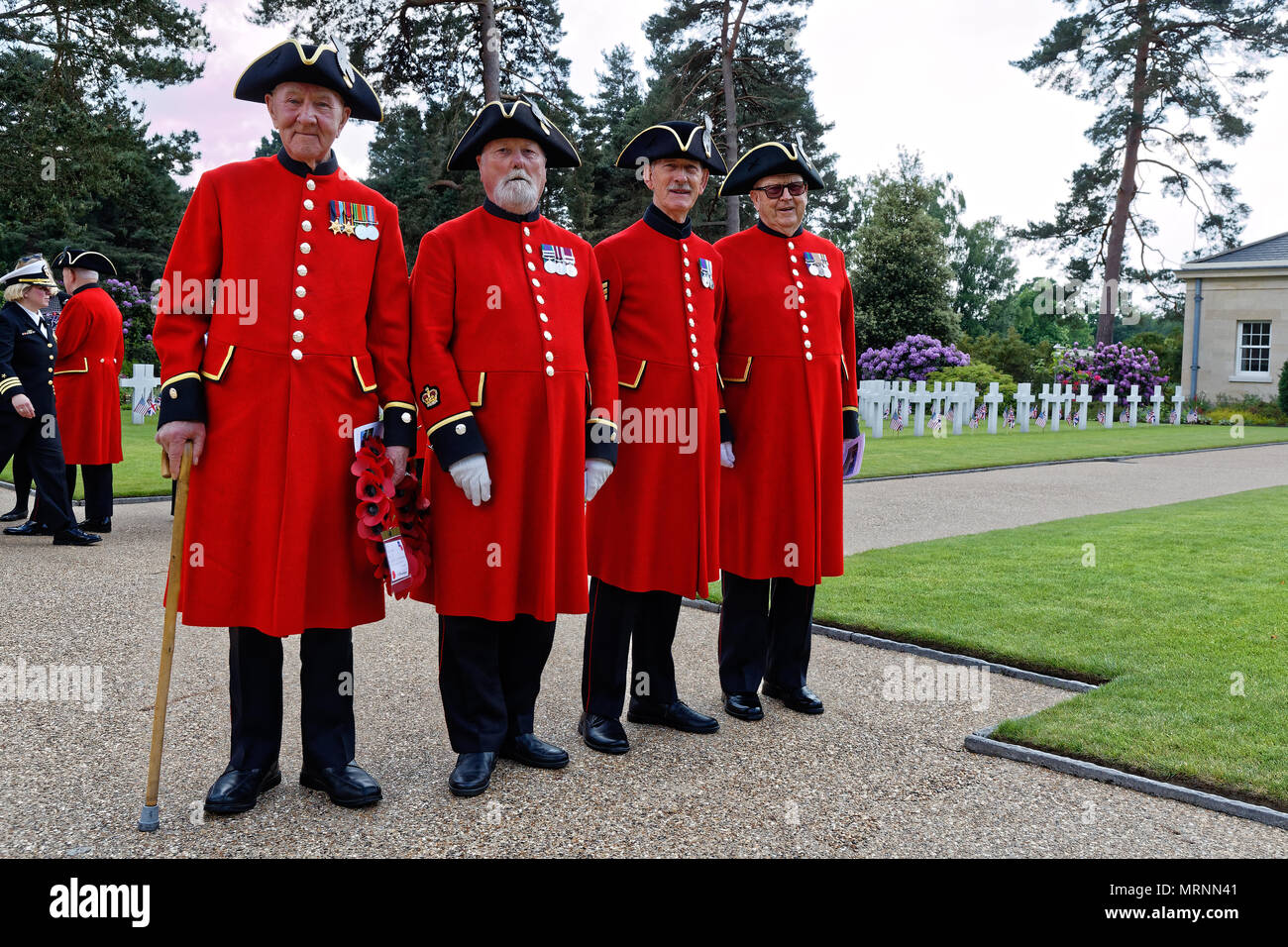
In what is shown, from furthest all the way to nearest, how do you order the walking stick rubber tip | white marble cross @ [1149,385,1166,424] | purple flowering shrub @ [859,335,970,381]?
white marble cross @ [1149,385,1166,424]
purple flowering shrub @ [859,335,970,381]
the walking stick rubber tip

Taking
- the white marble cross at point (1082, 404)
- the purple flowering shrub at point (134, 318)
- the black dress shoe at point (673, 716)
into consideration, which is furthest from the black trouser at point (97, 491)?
the white marble cross at point (1082, 404)

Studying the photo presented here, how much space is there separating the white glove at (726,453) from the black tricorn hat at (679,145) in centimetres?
107

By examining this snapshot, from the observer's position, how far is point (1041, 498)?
1166cm

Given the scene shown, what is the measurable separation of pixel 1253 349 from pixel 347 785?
3529cm

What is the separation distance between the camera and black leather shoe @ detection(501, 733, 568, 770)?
371 cm

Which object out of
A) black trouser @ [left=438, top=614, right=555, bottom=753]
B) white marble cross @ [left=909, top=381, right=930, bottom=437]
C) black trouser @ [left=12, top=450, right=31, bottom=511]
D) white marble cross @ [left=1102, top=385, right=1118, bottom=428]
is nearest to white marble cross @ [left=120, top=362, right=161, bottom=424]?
black trouser @ [left=12, top=450, right=31, bottom=511]

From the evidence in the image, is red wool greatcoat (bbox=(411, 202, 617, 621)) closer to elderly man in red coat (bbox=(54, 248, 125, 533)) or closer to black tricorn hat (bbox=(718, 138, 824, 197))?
black tricorn hat (bbox=(718, 138, 824, 197))

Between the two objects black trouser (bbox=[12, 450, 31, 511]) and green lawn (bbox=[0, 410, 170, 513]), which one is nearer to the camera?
black trouser (bbox=[12, 450, 31, 511])

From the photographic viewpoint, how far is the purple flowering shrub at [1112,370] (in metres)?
28.2

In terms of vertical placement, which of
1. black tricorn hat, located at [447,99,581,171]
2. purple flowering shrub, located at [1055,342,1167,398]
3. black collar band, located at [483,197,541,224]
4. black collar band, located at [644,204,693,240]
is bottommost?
black collar band, located at [483,197,541,224]

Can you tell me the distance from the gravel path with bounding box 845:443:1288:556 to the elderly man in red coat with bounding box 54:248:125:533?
232 inches

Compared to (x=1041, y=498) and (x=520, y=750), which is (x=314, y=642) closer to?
(x=520, y=750)

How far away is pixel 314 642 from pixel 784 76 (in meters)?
25.7

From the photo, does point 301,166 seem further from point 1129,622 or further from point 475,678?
point 1129,622
